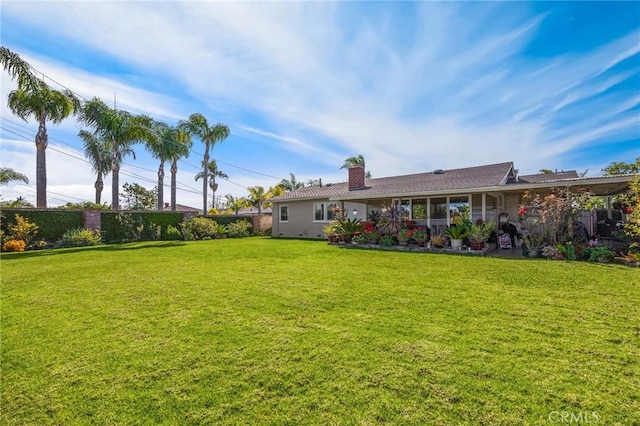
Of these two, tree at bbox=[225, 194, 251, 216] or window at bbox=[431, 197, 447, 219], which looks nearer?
window at bbox=[431, 197, 447, 219]

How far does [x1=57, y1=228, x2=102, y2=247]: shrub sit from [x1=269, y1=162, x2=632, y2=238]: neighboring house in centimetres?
997

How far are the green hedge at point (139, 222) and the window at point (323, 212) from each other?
861cm

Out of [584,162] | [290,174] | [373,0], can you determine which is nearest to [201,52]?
[373,0]

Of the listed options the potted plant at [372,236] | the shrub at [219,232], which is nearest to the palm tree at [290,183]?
the shrub at [219,232]

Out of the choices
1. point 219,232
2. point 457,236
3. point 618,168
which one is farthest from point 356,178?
point 618,168

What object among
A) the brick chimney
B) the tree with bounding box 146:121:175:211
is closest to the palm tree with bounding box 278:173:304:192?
the tree with bounding box 146:121:175:211

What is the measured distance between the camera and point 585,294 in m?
4.82

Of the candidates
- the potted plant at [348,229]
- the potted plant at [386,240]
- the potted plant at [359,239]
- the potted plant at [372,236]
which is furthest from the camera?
the potted plant at [348,229]

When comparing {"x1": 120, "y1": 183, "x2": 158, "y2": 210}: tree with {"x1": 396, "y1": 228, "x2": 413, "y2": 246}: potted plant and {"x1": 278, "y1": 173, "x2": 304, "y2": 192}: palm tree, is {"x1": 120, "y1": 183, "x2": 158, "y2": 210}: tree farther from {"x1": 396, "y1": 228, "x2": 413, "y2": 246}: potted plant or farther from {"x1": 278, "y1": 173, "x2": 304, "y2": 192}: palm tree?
{"x1": 396, "y1": 228, "x2": 413, "y2": 246}: potted plant

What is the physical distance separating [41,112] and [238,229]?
38.5 feet

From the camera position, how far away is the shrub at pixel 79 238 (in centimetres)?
1345

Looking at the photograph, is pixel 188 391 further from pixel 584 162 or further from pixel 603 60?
pixel 584 162

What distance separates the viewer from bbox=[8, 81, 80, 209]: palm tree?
14.3m

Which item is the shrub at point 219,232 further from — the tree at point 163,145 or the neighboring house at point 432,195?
the tree at point 163,145
